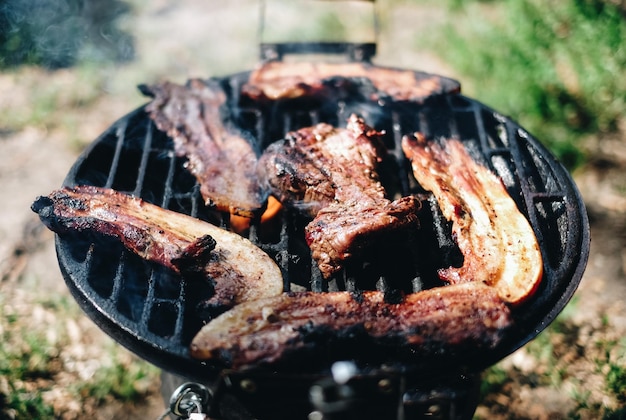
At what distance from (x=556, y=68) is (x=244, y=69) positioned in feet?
12.0

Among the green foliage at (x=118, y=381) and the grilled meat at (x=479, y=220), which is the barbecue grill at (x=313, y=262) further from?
the green foliage at (x=118, y=381)

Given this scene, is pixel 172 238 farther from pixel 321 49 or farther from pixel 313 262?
pixel 321 49

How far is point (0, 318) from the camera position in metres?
3.84

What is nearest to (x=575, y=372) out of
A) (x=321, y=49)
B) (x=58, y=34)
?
(x=321, y=49)

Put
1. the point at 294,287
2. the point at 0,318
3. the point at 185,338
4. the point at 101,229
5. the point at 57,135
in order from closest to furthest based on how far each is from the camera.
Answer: the point at 185,338, the point at 101,229, the point at 294,287, the point at 0,318, the point at 57,135

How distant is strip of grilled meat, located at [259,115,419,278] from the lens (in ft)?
7.51

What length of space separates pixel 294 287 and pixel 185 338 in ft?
2.16

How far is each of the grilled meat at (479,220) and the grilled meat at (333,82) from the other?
0.45 meters

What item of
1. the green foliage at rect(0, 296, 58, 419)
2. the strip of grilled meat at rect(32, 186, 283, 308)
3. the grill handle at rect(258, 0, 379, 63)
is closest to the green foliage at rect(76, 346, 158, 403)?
the green foliage at rect(0, 296, 58, 419)

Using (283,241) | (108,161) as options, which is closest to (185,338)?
(283,241)

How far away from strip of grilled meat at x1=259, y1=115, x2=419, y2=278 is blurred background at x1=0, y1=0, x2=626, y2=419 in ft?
4.27

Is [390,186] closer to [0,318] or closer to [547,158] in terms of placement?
[547,158]

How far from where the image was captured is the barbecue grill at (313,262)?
6.14 ft

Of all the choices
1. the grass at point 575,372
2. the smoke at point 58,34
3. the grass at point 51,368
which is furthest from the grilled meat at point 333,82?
the smoke at point 58,34
